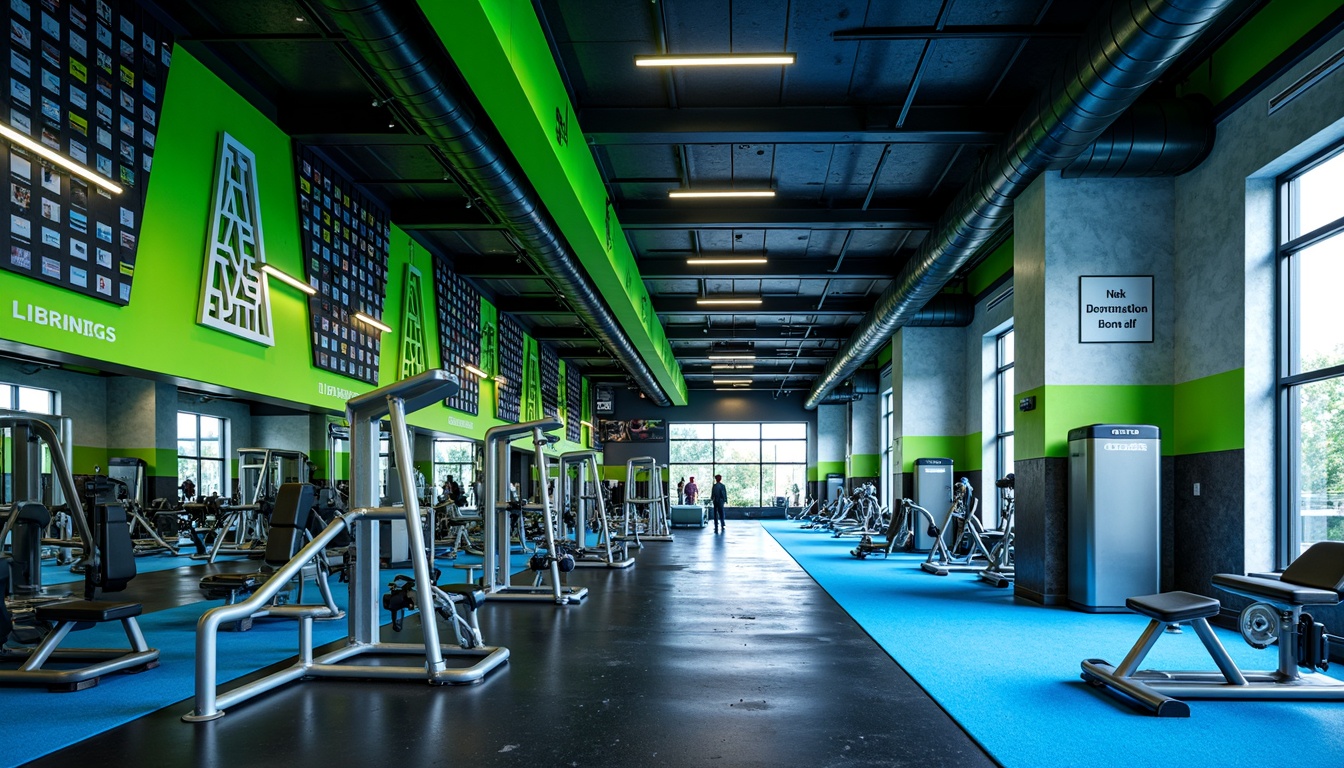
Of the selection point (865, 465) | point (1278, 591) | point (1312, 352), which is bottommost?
point (865, 465)

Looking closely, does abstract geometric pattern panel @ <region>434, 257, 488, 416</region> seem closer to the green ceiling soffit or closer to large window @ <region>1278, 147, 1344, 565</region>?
the green ceiling soffit

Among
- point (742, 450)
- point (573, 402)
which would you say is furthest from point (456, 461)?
point (742, 450)

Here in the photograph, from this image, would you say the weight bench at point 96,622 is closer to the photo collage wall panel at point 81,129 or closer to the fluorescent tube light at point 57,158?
the photo collage wall panel at point 81,129

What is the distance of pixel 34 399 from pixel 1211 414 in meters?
18.0

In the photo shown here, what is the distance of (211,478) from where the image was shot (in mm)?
20250

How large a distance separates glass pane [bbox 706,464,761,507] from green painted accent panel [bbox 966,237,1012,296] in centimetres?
1542

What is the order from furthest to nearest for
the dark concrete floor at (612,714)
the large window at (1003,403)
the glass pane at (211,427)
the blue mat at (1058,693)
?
the glass pane at (211,427)
the large window at (1003,403)
the blue mat at (1058,693)
the dark concrete floor at (612,714)

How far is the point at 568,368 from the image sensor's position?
942 inches

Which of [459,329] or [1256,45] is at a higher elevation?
[1256,45]

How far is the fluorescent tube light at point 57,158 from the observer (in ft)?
18.0

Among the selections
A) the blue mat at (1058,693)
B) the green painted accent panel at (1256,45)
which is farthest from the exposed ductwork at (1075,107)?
the blue mat at (1058,693)

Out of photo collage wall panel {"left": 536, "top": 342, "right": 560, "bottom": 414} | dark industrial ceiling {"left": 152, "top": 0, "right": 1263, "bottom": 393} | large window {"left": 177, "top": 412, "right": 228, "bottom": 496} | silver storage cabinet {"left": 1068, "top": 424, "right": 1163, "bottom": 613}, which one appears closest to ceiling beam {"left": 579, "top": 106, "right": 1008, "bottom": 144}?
dark industrial ceiling {"left": 152, "top": 0, "right": 1263, "bottom": 393}

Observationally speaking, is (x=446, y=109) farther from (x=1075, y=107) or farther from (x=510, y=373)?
(x=510, y=373)

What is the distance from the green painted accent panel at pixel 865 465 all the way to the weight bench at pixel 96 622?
66.6ft
